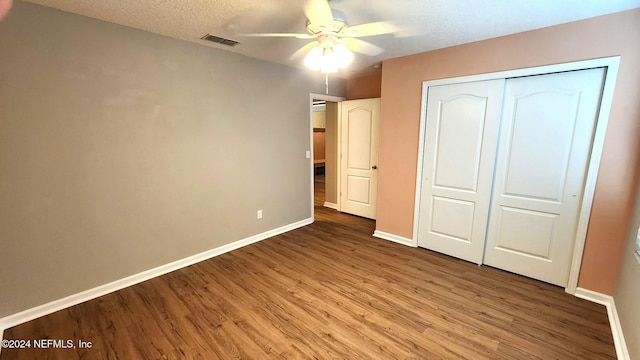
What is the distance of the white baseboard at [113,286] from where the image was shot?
2045mm

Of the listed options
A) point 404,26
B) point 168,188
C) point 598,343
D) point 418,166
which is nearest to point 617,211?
point 598,343

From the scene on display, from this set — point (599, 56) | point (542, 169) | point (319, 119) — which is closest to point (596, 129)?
point (542, 169)

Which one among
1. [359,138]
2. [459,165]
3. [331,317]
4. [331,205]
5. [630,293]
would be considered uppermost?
[359,138]

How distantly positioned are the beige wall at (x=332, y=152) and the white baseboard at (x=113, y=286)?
1886 mm

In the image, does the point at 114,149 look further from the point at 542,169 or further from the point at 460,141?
the point at 542,169

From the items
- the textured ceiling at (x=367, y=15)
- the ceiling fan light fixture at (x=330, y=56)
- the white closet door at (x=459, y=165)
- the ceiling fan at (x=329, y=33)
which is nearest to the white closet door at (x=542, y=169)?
the white closet door at (x=459, y=165)

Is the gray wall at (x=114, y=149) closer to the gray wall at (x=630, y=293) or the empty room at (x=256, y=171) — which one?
the empty room at (x=256, y=171)

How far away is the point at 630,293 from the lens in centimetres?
181

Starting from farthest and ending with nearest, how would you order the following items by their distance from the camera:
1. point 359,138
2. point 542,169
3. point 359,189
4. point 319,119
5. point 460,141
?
point 319,119
point 359,189
point 359,138
point 460,141
point 542,169

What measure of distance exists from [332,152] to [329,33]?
10.7 feet

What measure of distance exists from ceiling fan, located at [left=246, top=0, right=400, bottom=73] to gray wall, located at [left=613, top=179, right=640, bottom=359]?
242cm

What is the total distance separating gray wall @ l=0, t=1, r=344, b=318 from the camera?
77.7 inches

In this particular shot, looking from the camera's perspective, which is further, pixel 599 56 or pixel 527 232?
pixel 527 232

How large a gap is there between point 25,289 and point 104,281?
488 millimetres
